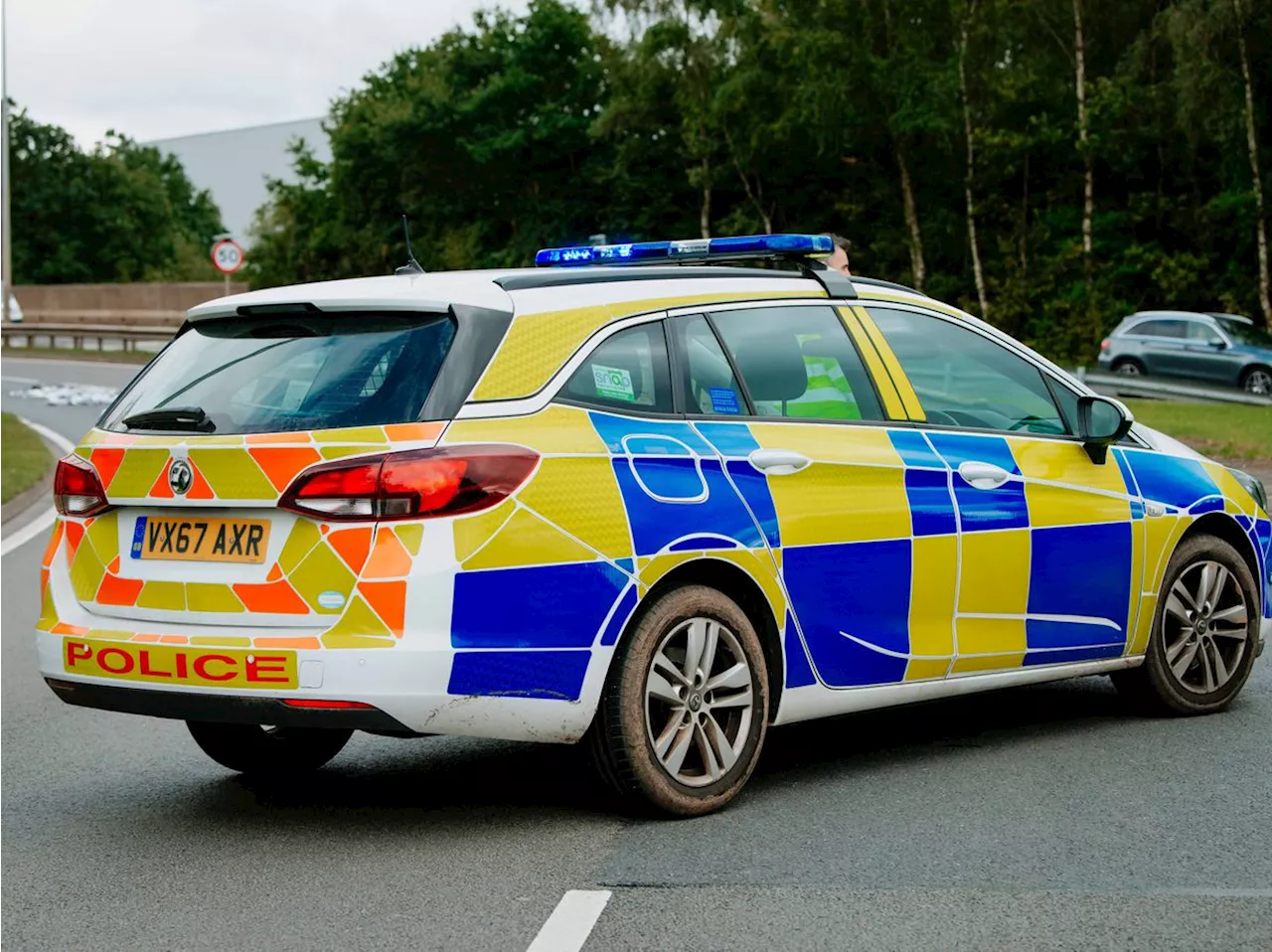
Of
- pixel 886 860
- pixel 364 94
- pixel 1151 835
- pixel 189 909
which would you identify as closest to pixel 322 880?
pixel 189 909

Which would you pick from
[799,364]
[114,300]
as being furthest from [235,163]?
[799,364]

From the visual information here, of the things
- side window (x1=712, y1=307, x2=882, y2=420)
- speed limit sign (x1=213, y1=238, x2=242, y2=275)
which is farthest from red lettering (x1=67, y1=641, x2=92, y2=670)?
speed limit sign (x1=213, y1=238, x2=242, y2=275)

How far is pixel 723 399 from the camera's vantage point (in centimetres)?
616

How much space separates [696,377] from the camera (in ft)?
20.0

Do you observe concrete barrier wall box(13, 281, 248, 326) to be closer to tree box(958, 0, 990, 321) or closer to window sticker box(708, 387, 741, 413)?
tree box(958, 0, 990, 321)

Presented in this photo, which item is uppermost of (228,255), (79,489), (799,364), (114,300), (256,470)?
(799,364)

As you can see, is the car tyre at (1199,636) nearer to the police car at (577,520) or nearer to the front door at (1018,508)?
the front door at (1018,508)

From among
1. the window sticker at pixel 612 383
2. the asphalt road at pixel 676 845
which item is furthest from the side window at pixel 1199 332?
the window sticker at pixel 612 383

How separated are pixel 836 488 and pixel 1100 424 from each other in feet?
4.93

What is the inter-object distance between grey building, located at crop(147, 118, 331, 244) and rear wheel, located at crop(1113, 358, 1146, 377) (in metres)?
87.9

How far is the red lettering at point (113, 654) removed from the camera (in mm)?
5582

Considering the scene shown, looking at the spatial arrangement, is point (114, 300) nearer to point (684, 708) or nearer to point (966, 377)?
point (966, 377)

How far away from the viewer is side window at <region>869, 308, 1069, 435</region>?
269 inches

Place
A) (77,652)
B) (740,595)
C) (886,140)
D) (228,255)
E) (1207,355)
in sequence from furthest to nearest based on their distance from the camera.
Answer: (886,140) < (228,255) < (1207,355) < (740,595) < (77,652)
